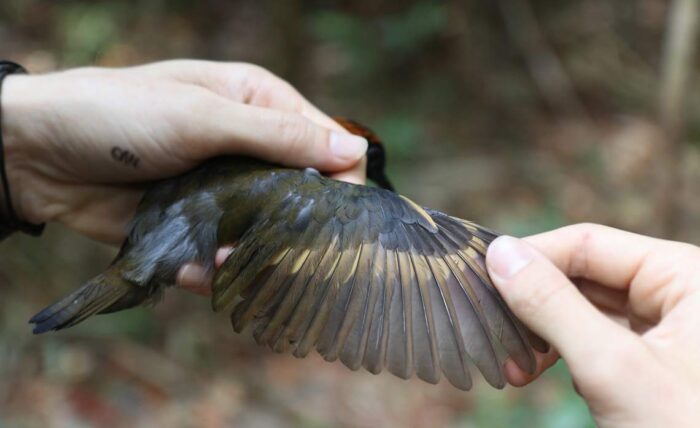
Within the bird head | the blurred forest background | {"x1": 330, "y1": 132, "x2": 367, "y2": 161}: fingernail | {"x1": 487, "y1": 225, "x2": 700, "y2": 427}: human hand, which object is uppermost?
{"x1": 487, "y1": 225, "x2": 700, "y2": 427}: human hand

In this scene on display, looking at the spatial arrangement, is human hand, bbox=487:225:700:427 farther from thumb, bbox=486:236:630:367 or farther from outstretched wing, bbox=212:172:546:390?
outstretched wing, bbox=212:172:546:390

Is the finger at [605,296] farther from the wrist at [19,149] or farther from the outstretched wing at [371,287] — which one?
the wrist at [19,149]

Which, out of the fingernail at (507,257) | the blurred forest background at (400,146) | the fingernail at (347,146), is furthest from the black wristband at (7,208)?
the fingernail at (507,257)

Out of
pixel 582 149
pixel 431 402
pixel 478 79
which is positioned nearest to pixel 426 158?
pixel 478 79

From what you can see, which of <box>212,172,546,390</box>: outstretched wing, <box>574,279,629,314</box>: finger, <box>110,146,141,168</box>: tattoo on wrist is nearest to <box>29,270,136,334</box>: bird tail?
<box>212,172,546,390</box>: outstretched wing

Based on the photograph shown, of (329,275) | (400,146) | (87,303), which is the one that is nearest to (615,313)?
(329,275)

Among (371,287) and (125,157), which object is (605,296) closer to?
(371,287)
